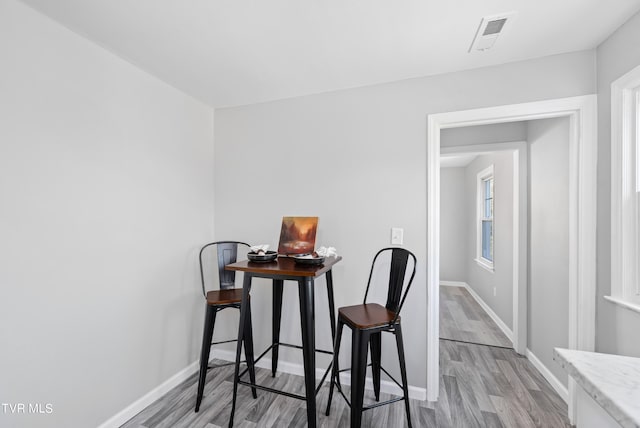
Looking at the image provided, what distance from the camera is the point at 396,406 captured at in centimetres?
203

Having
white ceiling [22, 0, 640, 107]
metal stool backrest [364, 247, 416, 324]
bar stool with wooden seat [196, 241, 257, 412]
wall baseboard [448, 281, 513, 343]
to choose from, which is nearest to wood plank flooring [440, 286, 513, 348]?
wall baseboard [448, 281, 513, 343]

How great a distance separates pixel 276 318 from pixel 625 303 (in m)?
2.18

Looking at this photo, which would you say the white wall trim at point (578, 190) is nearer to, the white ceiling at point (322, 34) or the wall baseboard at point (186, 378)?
the wall baseboard at point (186, 378)

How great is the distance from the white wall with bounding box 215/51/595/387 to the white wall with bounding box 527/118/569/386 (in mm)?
582

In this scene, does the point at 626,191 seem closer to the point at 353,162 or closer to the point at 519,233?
the point at 519,233

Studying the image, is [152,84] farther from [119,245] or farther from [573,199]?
[573,199]

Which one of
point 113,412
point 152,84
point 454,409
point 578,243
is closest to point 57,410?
point 113,412

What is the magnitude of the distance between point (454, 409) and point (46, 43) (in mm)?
3349

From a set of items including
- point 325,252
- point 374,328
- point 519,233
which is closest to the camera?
point 374,328

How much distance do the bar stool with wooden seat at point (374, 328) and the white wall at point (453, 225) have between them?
4042 millimetres

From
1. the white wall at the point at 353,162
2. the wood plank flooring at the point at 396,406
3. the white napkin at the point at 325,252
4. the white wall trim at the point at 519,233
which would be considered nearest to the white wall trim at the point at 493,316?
the white wall trim at the point at 519,233

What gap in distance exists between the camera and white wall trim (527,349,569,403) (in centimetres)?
205

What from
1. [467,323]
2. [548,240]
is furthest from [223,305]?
[467,323]

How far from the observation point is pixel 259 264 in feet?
6.15
